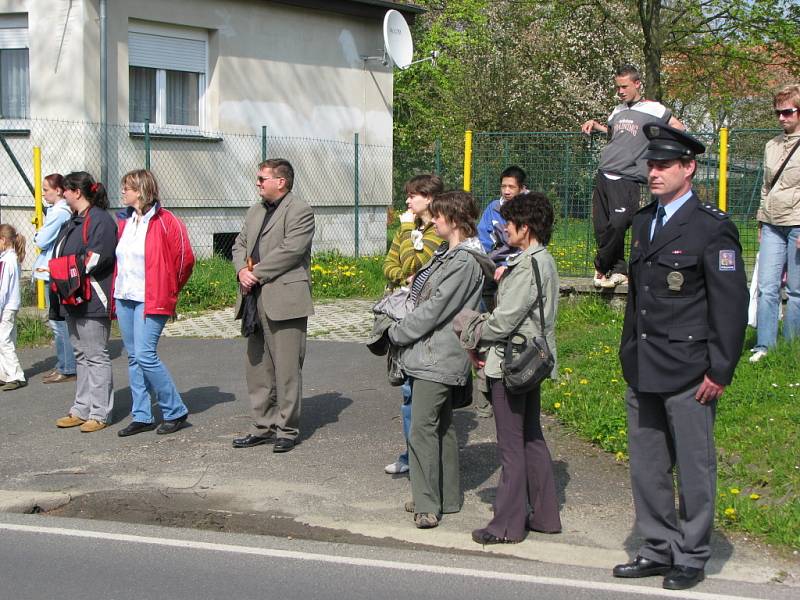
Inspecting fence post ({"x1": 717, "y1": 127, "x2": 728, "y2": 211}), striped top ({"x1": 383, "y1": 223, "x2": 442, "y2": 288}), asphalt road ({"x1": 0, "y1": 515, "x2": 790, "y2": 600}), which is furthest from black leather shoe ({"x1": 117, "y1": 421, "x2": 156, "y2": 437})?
fence post ({"x1": 717, "y1": 127, "x2": 728, "y2": 211})

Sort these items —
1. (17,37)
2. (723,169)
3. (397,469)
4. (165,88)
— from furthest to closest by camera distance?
1. (165,88)
2. (17,37)
3. (723,169)
4. (397,469)

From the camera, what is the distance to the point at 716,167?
12.1m

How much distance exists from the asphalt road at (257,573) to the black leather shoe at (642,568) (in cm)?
5

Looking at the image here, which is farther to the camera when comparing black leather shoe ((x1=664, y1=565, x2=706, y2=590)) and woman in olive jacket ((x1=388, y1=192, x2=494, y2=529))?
woman in olive jacket ((x1=388, y1=192, x2=494, y2=529))

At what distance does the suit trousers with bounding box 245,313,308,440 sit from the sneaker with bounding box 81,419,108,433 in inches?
51.2

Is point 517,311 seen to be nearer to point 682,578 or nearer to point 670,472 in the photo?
point 670,472

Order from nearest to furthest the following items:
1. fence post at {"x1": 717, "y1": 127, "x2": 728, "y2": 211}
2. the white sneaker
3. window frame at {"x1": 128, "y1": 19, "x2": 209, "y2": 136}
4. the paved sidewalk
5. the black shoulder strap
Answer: the white sneaker, the black shoulder strap, fence post at {"x1": 717, "y1": 127, "x2": 728, "y2": 211}, the paved sidewalk, window frame at {"x1": 128, "y1": 19, "x2": 209, "y2": 136}

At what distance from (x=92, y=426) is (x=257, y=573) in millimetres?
3306

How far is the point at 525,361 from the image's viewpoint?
537cm

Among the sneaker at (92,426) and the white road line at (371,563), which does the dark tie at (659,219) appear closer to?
the white road line at (371,563)

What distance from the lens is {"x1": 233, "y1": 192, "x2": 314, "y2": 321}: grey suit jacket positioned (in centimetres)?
728

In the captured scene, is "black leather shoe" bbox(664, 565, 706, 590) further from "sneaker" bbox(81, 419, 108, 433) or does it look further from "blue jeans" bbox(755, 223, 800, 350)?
"sneaker" bbox(81, 419, 108, 433)

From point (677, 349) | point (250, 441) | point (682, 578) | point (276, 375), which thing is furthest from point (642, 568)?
point (250, 441)

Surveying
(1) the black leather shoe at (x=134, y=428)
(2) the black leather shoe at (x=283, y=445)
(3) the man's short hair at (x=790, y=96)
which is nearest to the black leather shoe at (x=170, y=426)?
(1) the black leather shoe at (x=134, y=428)
